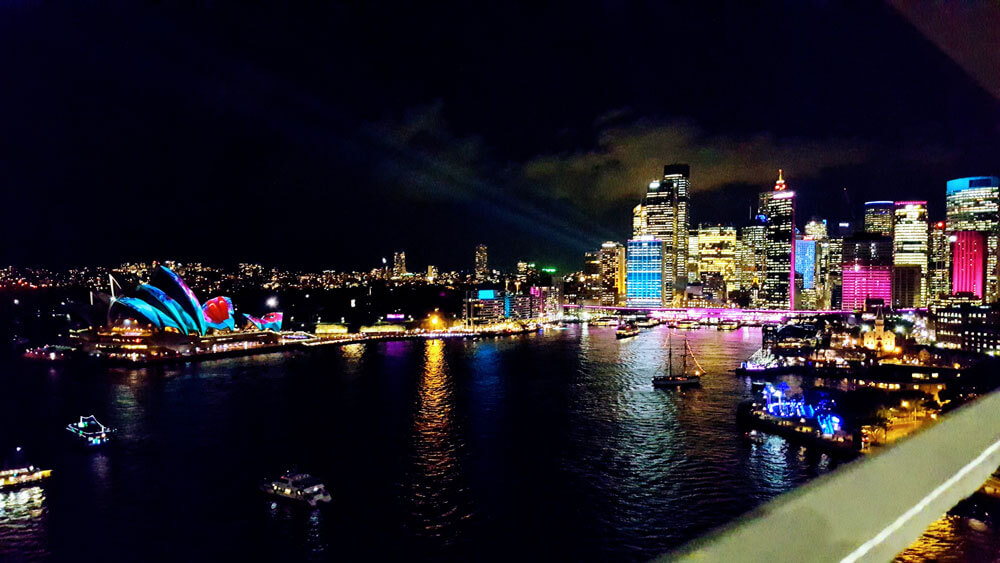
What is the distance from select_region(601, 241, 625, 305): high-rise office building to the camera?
41250mm

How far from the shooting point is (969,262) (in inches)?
1267

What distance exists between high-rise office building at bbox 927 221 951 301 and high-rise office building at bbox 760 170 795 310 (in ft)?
23.8

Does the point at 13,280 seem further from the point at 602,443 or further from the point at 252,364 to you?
the point at 602,443

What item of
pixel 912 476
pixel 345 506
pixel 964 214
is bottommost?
pixel 345 506

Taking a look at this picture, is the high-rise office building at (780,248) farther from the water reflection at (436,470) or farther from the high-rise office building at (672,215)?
the water reflection at (436,470)

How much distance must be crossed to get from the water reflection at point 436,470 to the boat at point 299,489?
76 cm

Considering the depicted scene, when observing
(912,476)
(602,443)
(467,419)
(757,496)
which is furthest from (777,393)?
(912,476)

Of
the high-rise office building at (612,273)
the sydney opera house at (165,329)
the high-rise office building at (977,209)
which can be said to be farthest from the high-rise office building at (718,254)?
the sydney opera house at (165,329)

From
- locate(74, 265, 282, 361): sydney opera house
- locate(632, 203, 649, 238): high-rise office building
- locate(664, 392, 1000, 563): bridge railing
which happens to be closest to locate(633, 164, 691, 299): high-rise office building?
locate(632, 203, 649, 238): high-rise office building

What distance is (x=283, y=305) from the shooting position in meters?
32.7

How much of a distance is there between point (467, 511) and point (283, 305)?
29184 millimetres

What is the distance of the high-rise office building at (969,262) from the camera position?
31.5 meters

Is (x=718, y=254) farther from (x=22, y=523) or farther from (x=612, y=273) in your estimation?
(x=22, y=523)

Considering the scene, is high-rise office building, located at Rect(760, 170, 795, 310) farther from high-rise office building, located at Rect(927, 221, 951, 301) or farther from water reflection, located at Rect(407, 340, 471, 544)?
water reflection, located at Rect(407, 340, 471, 544)
